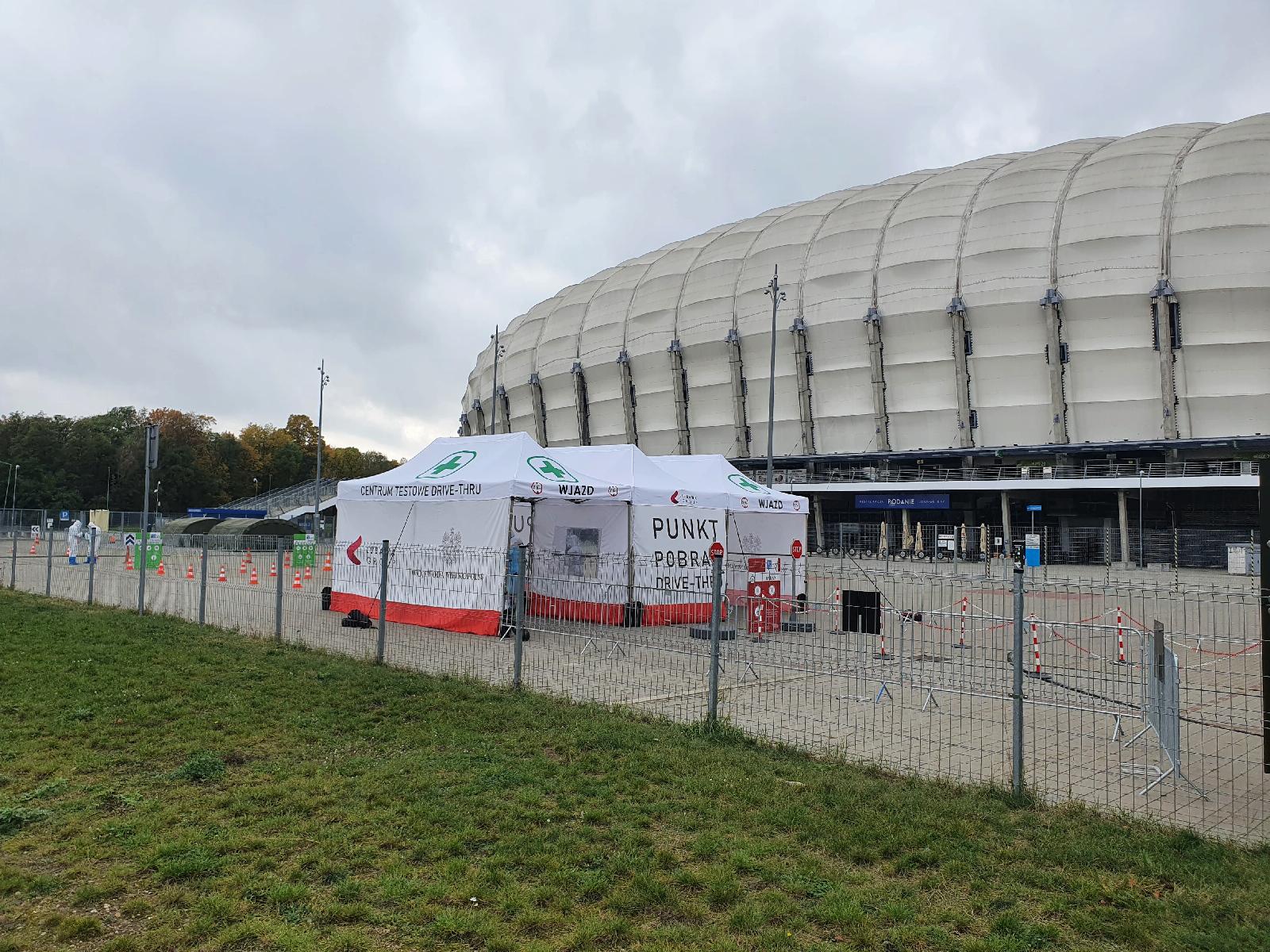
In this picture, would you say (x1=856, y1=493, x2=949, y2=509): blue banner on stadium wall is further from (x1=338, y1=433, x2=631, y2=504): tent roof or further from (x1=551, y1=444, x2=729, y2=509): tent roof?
(x1=338, y1=433, x2=631, y2=504): tent roof

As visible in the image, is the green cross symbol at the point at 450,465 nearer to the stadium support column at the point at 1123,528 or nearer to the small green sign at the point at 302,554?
the small green sign at the point at 302,554

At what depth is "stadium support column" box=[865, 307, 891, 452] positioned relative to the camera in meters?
57.7

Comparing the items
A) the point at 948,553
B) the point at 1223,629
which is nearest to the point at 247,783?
the point at 1223,629

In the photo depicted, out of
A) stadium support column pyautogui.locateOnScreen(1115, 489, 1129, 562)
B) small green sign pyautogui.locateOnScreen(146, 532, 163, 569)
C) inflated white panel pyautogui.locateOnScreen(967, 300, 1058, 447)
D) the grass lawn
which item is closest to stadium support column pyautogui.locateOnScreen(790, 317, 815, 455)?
inflated white panel pyautogui.locateOnScreen(967, 300, 1058, 447)

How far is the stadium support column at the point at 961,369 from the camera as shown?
54.3 m

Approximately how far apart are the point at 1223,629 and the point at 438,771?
16573mm

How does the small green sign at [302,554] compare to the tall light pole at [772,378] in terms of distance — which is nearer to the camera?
the small green sign at [302,554]

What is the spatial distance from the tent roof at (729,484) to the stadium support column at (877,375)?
38.8 meters

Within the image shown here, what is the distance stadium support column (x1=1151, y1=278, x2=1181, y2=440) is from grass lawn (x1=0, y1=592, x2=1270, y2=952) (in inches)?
1974

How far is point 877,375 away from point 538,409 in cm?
3415

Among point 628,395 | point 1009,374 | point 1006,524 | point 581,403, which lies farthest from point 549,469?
point 581,403

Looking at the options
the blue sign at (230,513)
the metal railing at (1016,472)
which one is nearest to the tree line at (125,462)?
the blue sign at (230,513)

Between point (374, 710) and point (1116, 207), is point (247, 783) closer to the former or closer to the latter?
point (374, 710)

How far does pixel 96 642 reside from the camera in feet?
39.9
